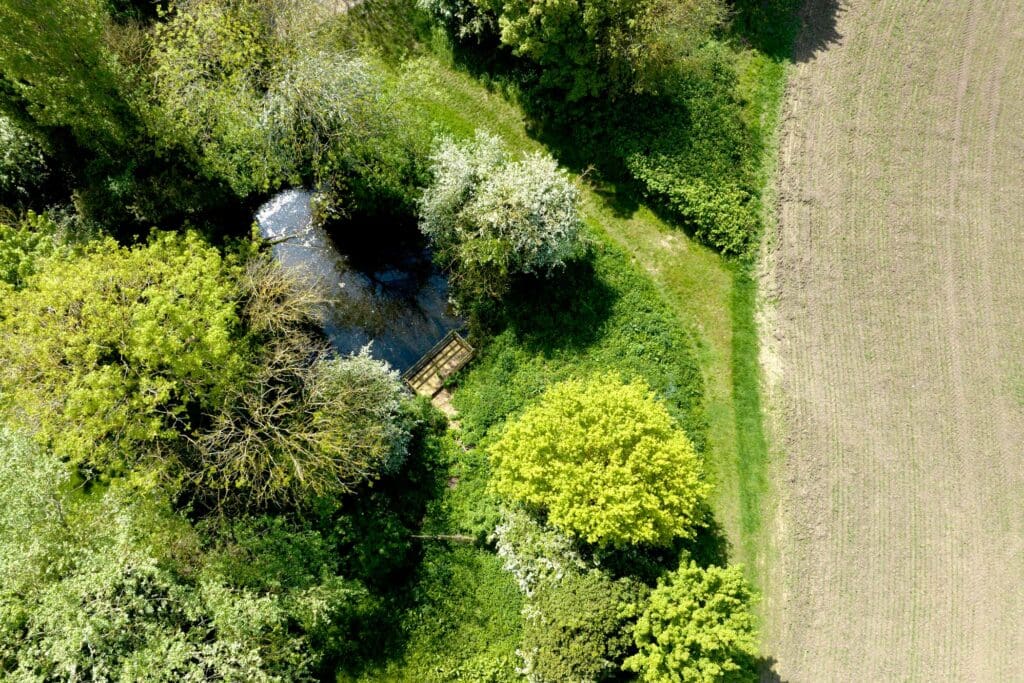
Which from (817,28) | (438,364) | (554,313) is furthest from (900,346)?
(438,364)

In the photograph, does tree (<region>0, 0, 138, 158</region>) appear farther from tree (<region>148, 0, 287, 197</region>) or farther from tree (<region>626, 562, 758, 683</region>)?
tree (<region>626, 562, 758, 683</region>)

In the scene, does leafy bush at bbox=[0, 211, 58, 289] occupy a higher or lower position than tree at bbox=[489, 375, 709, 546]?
higher

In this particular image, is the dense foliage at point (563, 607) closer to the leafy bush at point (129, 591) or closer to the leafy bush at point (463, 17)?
the leafy bush at point (129, 591)

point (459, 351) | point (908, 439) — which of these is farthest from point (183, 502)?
point (908, 439)

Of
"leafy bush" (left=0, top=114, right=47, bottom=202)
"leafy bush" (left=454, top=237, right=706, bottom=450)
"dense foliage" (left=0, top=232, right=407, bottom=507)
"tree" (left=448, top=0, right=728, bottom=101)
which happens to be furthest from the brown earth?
"leafy bush" (left=0, top=114, right=47, bottom=202)

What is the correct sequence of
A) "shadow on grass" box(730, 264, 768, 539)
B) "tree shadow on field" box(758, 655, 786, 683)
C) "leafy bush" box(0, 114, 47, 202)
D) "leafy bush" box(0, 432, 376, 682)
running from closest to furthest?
"leafy bush" box(0, 432, 376, 682), "tree shadow on field" box(758, 655, 786, 683), "leafy bush" box(0, 114, 47, 202), "shadow on grass" box(730, 264, 768, 539)

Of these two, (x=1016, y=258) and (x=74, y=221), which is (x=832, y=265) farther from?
(x=74, y=221)
